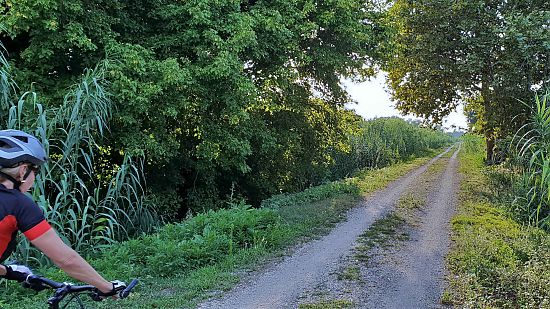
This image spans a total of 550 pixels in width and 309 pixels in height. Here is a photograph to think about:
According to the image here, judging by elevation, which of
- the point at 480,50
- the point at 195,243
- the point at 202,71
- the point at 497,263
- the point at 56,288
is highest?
the point at 480,50

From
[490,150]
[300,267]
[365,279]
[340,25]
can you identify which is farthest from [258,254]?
[490,150]

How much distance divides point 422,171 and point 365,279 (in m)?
13.9

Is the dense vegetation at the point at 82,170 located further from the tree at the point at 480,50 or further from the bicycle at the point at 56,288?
the tree at the point at 480,50

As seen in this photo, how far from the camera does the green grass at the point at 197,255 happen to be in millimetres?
5238

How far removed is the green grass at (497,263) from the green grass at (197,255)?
2604 mm

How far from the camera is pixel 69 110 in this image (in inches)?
270

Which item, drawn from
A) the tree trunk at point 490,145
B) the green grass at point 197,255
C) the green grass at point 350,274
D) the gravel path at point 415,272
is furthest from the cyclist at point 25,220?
the tree trunk at point 490,145

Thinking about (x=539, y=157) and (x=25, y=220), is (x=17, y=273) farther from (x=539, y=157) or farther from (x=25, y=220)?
(x=539, y=157)

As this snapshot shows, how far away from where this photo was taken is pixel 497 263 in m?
6.20

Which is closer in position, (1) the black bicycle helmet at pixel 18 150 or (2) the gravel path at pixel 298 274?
(1) the black bicycle helmet at pixel 18 150

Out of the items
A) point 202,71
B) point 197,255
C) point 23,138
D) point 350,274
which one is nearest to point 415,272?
point 350,274

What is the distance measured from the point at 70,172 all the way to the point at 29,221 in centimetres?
476

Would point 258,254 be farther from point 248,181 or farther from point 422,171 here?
point 422,171

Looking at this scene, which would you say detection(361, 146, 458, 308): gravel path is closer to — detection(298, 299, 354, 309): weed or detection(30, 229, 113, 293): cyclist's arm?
detection(298, 299, 354, 309): weed
